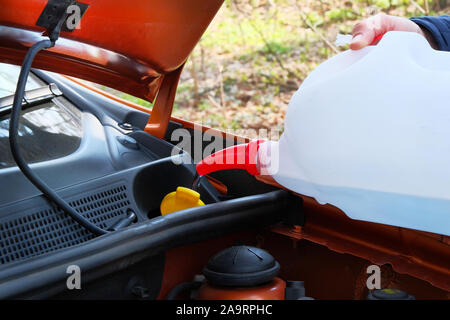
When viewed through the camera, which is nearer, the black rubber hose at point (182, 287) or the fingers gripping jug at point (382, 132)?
the fingers gripping jug at point (382, 132)

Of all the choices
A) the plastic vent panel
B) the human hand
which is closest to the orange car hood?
the plastic vent panel

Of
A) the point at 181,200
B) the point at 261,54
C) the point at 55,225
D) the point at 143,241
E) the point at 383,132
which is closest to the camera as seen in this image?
the point at 383,132

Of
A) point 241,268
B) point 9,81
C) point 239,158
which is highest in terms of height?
point 9,81

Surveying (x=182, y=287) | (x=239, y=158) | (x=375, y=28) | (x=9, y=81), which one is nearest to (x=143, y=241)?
(x=182, y=287)

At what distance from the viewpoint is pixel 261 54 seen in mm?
5262

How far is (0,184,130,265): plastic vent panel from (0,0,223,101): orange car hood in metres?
0.36

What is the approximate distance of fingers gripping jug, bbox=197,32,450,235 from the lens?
841 mm

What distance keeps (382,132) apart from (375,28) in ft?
0.71

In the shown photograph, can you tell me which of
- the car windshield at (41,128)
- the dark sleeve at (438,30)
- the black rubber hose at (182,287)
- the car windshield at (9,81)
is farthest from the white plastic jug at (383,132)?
the car windshield at (9,81)

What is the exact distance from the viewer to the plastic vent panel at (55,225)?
1.00 metres

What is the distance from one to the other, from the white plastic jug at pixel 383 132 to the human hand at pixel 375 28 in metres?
0.03

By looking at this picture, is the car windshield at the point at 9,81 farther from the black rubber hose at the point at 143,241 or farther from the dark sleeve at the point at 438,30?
the dark sleeve at the point at 438,30

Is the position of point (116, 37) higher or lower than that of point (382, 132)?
higher

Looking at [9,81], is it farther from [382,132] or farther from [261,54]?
[261,54]
